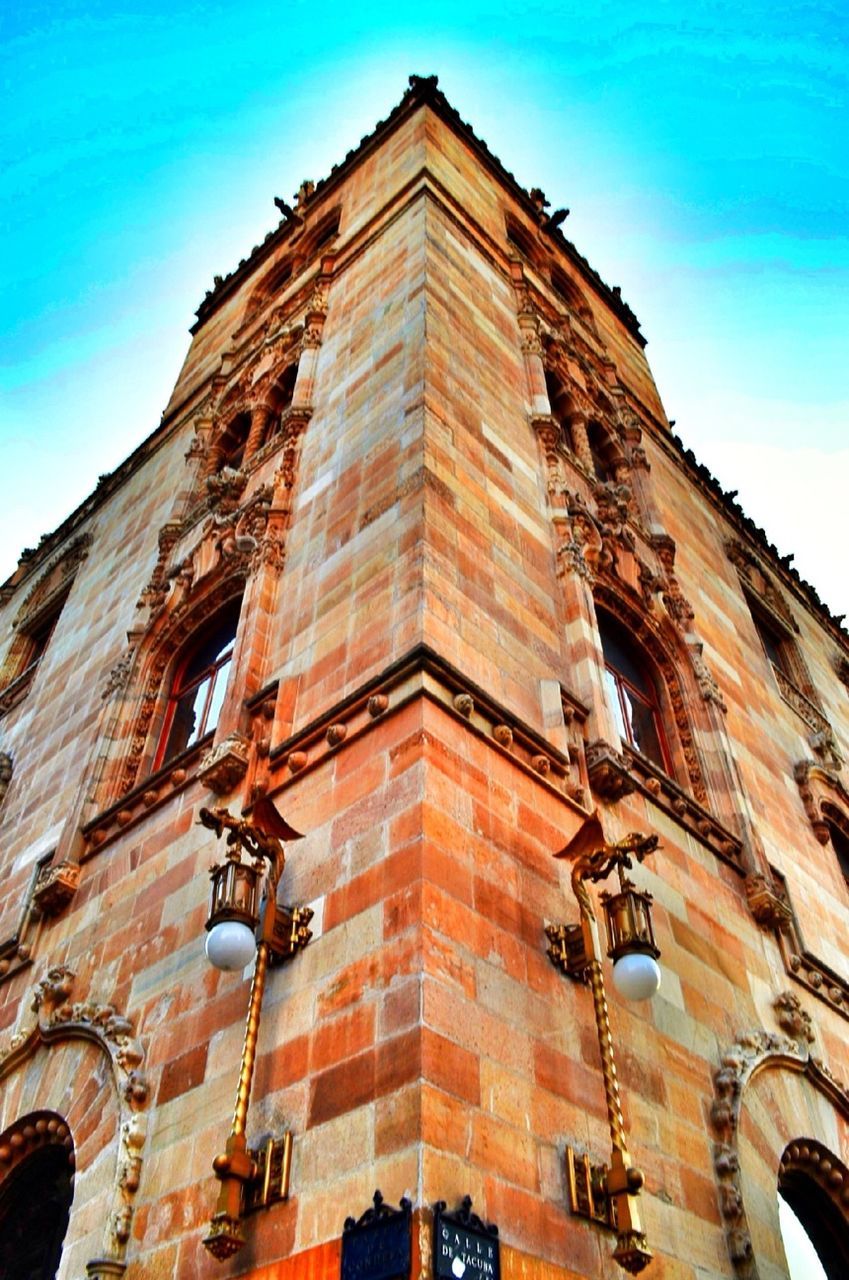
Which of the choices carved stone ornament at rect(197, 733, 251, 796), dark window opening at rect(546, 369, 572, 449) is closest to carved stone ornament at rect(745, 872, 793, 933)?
carved stone ornament at rect(197, 733, 251, 796)

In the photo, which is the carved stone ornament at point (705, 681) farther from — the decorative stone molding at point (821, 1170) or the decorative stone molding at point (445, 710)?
the decorative stone molding at point (821, 1170)

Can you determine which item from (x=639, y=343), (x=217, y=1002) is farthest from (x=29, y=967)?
(x=639, y=343)

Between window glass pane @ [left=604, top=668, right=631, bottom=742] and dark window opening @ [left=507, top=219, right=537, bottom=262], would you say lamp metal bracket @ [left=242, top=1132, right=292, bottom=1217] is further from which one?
dark window opening @ [left=507, top=219, right=537, bottom=262]

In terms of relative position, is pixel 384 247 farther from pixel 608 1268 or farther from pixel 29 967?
A: pixel 608 1268

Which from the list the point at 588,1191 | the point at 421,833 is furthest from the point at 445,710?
the point at 588,1191

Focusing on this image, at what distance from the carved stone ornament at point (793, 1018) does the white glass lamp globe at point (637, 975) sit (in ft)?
10.7

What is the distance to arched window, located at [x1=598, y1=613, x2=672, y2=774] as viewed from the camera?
11.1m

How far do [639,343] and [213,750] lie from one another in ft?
65.0

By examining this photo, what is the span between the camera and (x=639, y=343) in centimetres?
2552

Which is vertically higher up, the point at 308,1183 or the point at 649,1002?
the point at 649,1002

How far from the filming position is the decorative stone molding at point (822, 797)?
43.3 feet

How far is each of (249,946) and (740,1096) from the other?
3791 millimetres

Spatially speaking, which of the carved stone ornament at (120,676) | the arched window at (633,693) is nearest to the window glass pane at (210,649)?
the carved stone ornament at (120,676)

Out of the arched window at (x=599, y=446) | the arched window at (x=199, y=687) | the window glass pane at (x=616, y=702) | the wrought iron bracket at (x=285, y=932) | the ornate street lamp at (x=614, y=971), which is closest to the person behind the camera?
the ornate street lamp at (x=614, y=971)
